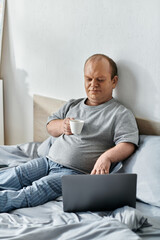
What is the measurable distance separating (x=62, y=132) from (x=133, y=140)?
0.49m

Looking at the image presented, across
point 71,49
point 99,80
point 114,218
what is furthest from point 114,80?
point 114,218

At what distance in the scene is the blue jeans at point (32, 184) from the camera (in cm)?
153

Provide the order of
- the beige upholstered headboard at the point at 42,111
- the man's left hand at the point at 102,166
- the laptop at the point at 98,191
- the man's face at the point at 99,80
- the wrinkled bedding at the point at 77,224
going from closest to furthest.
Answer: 1. the wrinkled bedding at the point at 77,224
2. the laptop at the point at 98,191
3. the man's left hand at the point at 102,166
4. the man's face at the point at 99,80
5. the beige upholstered headboard at the point at 42,111

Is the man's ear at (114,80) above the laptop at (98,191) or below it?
above

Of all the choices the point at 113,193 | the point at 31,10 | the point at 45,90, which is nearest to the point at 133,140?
the point at 113,193

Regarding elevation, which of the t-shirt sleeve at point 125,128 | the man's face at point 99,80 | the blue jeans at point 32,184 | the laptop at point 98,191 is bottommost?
the blue jeans at point 32,184

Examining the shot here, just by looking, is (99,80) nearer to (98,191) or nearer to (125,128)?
(125,128)

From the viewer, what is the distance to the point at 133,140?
1717 millimetres

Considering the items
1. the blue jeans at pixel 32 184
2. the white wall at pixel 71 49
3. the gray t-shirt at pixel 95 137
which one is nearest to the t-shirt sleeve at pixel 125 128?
the gray t-shirt at pixel 95 137

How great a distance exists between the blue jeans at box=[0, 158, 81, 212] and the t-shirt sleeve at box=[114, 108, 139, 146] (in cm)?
28

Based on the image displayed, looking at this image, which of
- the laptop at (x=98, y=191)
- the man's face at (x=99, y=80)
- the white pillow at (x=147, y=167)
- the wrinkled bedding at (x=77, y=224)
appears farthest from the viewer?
the man's face at (x=99, y=80)

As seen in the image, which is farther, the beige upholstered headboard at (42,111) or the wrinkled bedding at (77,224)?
the beige upholstered headboard at (42,111)

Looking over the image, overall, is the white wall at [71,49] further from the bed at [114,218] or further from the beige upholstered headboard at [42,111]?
the bed at [114,218]

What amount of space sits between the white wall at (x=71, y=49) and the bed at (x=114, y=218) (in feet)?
0.85
